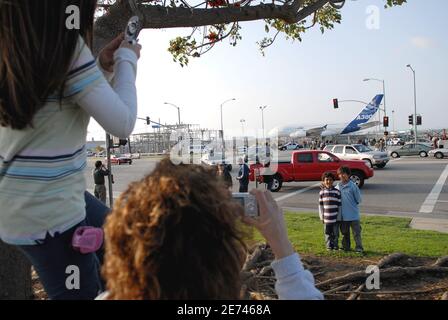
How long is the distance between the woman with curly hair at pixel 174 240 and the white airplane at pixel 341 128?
101 ft

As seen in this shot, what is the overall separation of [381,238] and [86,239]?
7.26 m

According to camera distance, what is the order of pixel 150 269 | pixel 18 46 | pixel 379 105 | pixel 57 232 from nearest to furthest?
pixel 150 269 < pixel 18 46 < pixel 57 232 < pixel 379 105

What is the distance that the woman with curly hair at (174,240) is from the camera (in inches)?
41.9

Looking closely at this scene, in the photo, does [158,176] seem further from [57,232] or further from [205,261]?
[57,232]

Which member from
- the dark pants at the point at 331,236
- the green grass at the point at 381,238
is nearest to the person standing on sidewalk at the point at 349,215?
the dark pants at the point at 331,236

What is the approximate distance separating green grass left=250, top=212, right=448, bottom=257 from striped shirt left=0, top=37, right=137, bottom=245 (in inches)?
225

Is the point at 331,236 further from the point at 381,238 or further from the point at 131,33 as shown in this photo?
the point at 131,33

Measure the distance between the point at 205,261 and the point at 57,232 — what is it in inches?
26.5

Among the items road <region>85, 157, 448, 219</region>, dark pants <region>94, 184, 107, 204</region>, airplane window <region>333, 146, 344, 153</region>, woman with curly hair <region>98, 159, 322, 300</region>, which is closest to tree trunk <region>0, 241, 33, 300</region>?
woman with curly hair <region>98, 159, 322, 300</region>

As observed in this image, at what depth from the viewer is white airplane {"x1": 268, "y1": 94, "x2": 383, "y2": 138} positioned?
2196 inches

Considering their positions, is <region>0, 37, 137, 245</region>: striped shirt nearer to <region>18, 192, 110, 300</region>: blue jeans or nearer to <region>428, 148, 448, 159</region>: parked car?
<region>18, 192, 110, 300</region>: blue jeans

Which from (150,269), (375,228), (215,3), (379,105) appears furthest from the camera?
(379,105)

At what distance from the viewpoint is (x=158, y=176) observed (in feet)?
3.86
